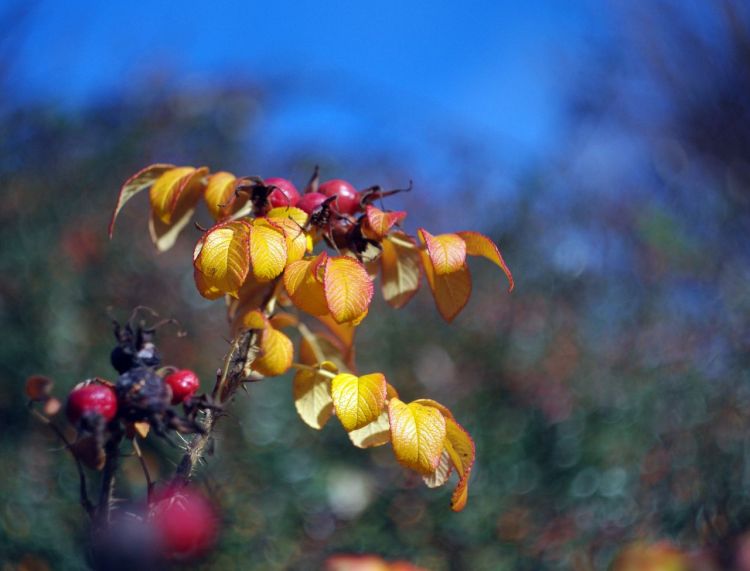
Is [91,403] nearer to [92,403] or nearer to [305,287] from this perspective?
[92,403]

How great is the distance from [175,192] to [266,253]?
14cm

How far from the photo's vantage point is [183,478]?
41 centimetres

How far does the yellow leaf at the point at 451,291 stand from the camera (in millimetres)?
493

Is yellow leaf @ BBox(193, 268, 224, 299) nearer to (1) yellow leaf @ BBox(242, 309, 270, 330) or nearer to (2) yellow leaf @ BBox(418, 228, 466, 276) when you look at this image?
(1) yellow leaf @ BBox(242, 309, 270, 330)

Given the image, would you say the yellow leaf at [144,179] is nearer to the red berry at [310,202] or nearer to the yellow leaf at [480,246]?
the red berry at [310,202]

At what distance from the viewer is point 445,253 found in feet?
1.53

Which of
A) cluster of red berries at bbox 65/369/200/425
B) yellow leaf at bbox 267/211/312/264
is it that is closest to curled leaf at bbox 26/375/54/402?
cluster of red berries at bbox 65/369/200/425

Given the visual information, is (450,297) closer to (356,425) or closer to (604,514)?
(356,425)

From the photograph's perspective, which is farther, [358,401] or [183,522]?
[183,522]

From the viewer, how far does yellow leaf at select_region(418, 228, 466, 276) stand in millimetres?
459

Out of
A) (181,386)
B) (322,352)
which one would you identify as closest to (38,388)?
(181,386)

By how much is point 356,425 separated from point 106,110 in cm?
185

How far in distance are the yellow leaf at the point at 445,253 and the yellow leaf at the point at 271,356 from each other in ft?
0.37

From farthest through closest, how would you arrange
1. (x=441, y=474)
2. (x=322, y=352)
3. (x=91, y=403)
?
(x=322, y=352)
(x=441, y=474)
(x=91, y=403)
